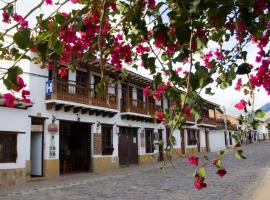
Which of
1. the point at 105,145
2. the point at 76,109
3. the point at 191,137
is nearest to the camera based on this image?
the point at 76,109

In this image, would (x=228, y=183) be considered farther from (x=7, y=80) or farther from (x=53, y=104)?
(x=7, y=80)

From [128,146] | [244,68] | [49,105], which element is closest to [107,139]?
[128,146]

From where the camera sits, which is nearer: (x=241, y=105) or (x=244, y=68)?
(x=244, y=68)

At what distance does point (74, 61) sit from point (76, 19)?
1.17 metres

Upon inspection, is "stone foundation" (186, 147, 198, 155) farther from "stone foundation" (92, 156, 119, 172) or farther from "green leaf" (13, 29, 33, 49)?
"green leaf" (13, 29, 33, 49)

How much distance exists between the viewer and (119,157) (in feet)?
77.0

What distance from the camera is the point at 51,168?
17.6m

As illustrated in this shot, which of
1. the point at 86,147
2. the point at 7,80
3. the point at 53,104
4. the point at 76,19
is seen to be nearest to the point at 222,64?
the point at 76,19

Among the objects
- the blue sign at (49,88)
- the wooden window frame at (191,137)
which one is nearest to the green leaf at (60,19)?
the blue sign at (49,88)

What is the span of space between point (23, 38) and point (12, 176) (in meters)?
14.1

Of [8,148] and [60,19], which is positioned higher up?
[60,19]

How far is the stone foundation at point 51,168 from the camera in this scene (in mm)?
17312

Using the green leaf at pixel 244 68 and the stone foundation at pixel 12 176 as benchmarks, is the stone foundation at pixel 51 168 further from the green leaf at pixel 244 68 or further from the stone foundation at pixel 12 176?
the green leaf at pixel 244 68

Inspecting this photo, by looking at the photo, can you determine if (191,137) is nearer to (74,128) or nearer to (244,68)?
(74,128)
